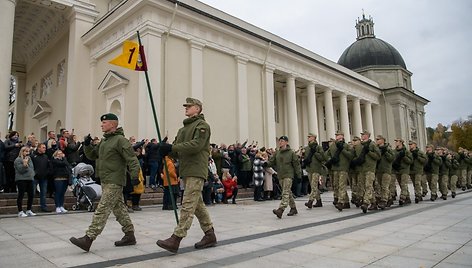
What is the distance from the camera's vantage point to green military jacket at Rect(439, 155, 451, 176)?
13719mm

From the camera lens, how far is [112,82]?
1947cm

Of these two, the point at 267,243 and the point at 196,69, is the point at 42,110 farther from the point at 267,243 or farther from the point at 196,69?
the point at 267,243

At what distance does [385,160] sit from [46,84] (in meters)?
28.1

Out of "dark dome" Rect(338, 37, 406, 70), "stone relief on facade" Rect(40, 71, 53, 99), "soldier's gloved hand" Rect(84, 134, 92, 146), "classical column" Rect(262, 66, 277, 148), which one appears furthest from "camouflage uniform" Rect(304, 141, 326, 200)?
"dark dome" Rect(338, 37, 406, 70)

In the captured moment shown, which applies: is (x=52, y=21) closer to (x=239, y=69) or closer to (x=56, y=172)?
(x=239, y=69)

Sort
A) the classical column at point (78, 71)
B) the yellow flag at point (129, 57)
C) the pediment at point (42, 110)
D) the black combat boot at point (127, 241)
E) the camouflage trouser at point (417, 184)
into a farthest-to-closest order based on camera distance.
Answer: the pediment at point (42, 110) < the classical column at point (78, 71) < the camouflage trouser at point (417, 184) < the yellow flag at point (129, 57) < the black combat boot at point (127, 241)

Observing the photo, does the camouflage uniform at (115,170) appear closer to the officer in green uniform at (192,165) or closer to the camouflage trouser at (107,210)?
the camouflage trouser at (107,210)

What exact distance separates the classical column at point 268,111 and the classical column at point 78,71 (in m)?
11.4

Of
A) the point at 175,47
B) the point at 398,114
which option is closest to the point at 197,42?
the point at 175,47

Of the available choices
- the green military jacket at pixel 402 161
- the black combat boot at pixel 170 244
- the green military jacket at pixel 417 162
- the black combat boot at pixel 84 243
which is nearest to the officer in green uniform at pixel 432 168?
the green military jacket at pixel 417 162

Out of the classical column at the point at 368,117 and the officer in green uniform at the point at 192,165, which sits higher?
the classical column at the point at 368,117

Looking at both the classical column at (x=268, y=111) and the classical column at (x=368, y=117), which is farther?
the classical column at (x=368, y=117)

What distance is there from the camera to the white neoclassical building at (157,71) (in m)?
17.6

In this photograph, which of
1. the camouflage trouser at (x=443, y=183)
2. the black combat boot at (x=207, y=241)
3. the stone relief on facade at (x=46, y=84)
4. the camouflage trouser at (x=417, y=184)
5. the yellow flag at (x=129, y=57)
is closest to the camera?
the black combat boot at (x=207, y=241)
